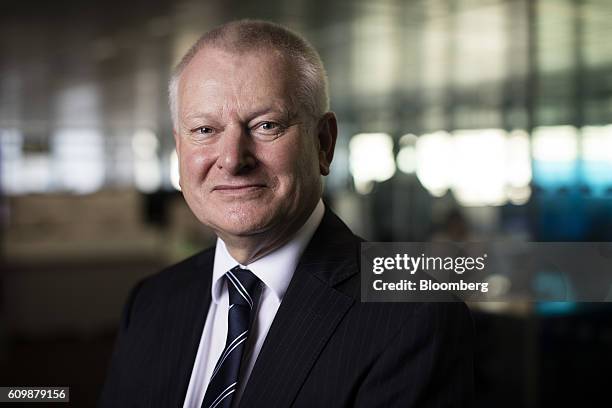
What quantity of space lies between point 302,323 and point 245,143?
352 millimetres

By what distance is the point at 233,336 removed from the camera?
140cm

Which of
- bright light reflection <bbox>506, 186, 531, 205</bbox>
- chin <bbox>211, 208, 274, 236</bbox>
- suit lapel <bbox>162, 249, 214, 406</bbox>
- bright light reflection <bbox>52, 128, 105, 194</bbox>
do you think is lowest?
bright light reflection <bbox>52, 128, 105, 194</bbox>

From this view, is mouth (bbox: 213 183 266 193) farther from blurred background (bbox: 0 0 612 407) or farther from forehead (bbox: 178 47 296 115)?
blurred background (bbox: 0 0 612 407)

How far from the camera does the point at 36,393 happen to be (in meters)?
1.83

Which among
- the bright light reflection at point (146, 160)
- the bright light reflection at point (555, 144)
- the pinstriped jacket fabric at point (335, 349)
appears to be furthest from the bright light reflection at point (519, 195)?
the bright light reflection at point (146, 160)

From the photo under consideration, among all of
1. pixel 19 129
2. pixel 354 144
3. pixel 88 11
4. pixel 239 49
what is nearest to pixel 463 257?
pixel 239 49

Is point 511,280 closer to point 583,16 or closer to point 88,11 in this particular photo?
point 583,16

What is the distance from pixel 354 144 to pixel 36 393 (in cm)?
857

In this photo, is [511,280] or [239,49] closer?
[239,49]

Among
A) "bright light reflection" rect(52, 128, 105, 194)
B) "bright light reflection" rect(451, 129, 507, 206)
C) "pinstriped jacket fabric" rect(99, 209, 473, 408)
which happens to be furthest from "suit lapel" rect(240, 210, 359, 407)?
"bright light reflection" rect(52, 128, 105, 194)

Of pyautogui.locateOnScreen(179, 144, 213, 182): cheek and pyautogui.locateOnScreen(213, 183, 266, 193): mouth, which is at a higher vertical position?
pyautogui.locateOnScreen(179, 144, 213, 182): cheek

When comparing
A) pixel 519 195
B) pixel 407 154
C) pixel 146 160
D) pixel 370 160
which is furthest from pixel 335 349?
pixel 146 160

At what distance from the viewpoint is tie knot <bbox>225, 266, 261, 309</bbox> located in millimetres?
1438

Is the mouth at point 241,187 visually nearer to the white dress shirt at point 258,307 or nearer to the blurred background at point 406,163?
the white dress shirt at point 258,307
